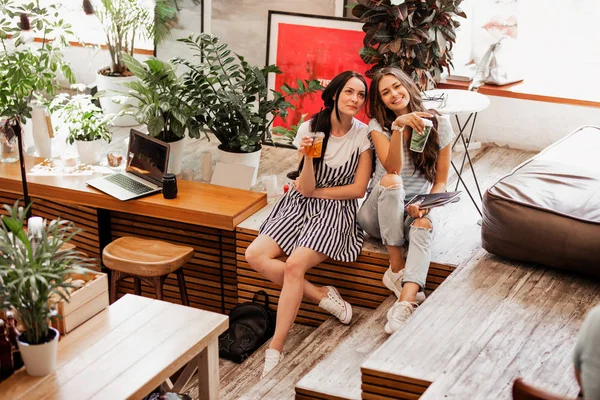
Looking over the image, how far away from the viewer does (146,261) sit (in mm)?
4113

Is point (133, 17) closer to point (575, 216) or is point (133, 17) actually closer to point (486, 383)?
point (575, 216)

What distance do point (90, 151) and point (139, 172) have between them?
435 millimetres

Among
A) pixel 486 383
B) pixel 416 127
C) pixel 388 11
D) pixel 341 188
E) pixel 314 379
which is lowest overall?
pixel 314 379

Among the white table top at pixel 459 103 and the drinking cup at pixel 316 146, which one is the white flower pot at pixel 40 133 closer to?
the drinking cup at pixel 316 146

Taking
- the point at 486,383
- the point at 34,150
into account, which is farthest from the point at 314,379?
the point at 34,150

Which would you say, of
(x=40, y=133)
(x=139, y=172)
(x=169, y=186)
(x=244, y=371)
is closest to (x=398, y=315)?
(x=244, y=371)

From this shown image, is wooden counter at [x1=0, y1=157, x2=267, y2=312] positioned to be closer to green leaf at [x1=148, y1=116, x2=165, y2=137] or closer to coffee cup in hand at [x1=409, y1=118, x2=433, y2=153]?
green leaf at [x1=148, y1=116, x2=165, y2=137]

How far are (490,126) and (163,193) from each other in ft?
7.51

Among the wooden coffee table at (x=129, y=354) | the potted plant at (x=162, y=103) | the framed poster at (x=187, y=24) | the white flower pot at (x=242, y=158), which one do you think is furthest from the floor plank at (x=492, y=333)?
the framed poster at (x=187, y=24)

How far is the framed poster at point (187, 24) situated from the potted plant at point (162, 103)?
792mm

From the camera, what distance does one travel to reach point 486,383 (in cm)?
262

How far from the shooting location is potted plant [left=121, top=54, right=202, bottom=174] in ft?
15.6

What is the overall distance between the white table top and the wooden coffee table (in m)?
1.72

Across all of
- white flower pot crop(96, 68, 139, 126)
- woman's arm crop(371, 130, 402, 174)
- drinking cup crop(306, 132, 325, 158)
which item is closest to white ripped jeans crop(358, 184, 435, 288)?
woman's arm crop(371, 130, 402, 174)
